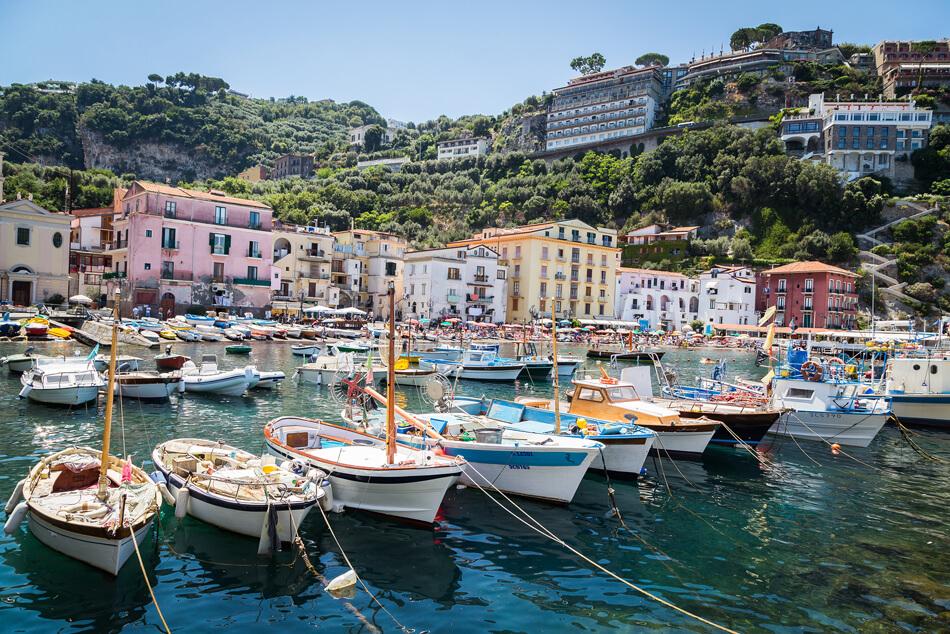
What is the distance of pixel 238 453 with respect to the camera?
13.4 metres

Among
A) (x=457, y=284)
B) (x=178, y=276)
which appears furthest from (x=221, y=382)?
(x=457, y=284)

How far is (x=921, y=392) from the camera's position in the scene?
1046 inches

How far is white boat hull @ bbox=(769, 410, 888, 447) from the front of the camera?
71.8ft

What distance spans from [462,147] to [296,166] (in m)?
43.5

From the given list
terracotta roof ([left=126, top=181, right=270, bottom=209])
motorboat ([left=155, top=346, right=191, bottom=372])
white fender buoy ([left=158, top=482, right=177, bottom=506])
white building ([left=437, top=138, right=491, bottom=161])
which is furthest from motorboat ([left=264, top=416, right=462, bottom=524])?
white building ([left=437, top=138, right=491, bottom=161])

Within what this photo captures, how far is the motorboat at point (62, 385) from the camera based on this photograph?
2170 cm

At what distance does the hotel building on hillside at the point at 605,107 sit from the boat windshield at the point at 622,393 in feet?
374

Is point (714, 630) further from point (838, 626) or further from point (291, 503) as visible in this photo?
point (291, 503)

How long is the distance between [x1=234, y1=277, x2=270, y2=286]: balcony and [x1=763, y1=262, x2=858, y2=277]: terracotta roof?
208ft

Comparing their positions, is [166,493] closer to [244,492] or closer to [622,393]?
[244,492]

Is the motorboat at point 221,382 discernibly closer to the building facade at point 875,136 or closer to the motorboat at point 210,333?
the motorboat at point 210,333

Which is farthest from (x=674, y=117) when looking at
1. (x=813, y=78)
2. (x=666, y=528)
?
(x=666, y=528)

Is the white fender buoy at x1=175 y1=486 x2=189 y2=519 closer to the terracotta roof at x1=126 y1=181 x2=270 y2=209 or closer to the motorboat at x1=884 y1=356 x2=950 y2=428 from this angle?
the motorboat at x1=884 y1=356 x2=950 y2=428

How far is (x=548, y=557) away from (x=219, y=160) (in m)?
164
